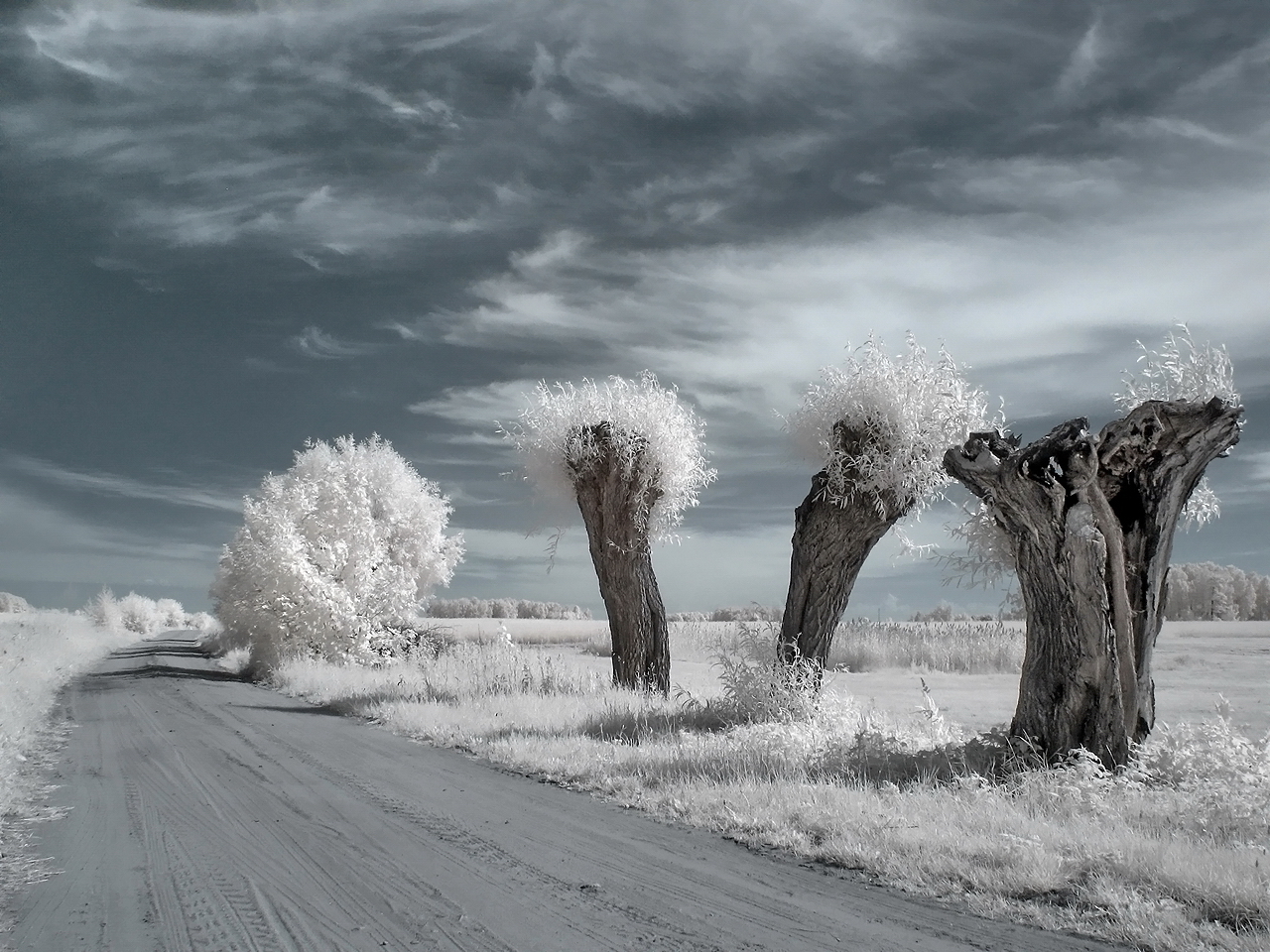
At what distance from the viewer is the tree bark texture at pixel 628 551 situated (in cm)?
1569

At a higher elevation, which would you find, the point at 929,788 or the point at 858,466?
the point at 858,466

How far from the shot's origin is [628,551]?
51.6 feet

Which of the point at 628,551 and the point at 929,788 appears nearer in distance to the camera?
the point at 929,788

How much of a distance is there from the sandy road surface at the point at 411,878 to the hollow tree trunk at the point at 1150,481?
493 cm

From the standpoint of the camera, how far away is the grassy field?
4.77 metres

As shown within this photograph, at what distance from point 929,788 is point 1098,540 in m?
2.74

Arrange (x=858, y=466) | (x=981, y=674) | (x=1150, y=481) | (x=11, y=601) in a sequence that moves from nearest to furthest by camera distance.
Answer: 1. (x=1150, y=481)
2. (x=858, y=466)
3. (x=981, y=674)
4. (x=11, y=601)

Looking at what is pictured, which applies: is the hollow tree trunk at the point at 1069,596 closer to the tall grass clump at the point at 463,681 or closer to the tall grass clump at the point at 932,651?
the tall grass clump at the point at 463,681

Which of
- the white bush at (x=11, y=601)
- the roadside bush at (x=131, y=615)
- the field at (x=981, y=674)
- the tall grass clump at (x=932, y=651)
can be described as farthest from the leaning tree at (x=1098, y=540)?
the white bush at (x=11, y=601)

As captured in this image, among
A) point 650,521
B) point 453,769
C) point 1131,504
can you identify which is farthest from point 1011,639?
point 453,769

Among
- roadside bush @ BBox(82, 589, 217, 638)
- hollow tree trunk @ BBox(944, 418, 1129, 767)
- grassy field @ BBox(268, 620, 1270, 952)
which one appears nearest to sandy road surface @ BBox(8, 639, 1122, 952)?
grassy field @ BBox(268, 620, 1270, 952)

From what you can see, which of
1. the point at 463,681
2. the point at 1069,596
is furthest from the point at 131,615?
the point at 1069,596

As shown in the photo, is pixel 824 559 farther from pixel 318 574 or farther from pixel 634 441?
pixel 318 574

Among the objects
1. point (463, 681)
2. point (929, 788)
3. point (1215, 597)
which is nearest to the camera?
point (929, 788)
